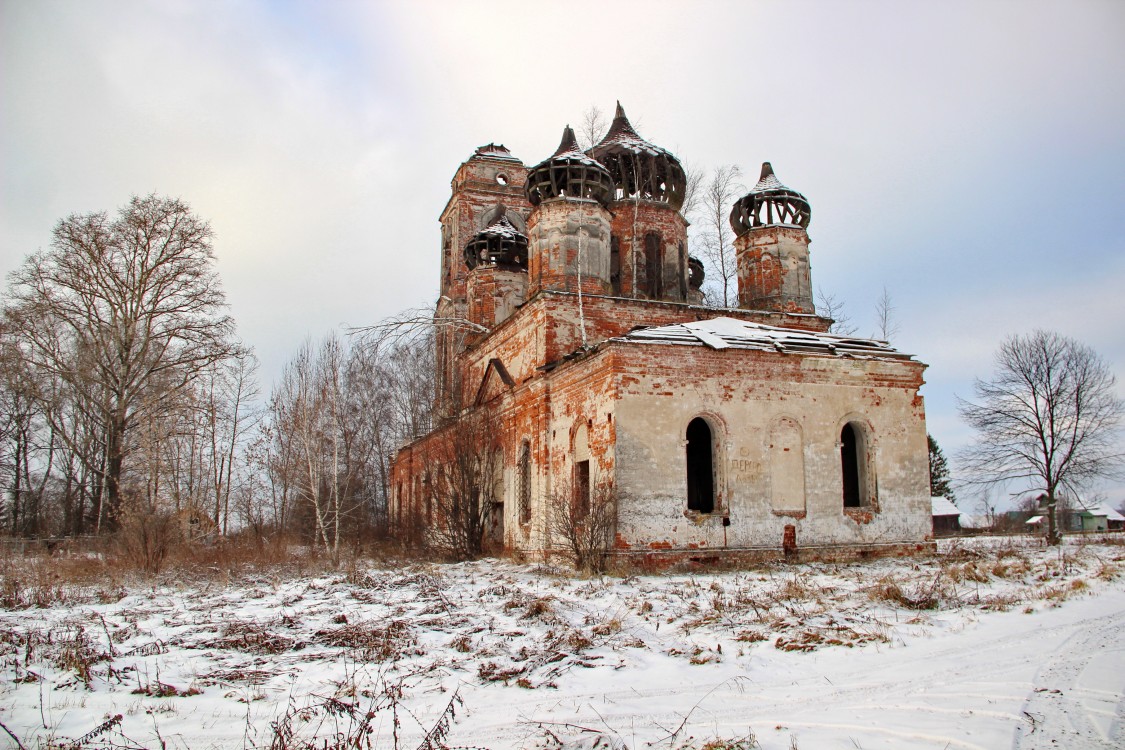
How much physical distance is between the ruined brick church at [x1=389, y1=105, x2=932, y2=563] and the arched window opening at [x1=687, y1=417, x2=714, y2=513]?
0.04m

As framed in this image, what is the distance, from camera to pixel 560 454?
17.8 metres

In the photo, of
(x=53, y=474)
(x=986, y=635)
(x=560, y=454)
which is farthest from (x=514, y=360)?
(x=53, y=474)

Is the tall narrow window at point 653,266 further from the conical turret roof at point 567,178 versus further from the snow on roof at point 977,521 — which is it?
the snow on roof at point 977,521

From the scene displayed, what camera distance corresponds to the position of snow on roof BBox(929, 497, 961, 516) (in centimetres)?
4800

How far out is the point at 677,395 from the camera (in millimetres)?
15820

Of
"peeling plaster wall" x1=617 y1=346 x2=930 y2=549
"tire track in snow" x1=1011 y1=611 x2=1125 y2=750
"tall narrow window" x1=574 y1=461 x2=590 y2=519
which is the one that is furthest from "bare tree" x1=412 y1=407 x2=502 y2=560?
"tire track in snow" x1=1011 y1=611 x2=1125 y2=750

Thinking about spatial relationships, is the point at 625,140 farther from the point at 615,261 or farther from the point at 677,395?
the point at 677,395

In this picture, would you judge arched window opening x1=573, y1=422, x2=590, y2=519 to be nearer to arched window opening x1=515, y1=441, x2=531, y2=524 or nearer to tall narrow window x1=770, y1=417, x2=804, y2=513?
arched window opening x1=515, y1=441, x2=531, y2=524

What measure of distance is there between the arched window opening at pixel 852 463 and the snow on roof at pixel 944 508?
34.0 meters

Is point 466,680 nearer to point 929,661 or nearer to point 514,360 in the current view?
point 929,661

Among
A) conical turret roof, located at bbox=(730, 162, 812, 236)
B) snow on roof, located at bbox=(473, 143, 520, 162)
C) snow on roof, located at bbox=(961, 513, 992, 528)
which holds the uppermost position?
snow on roof, located at bbox=(473, 143, 520, 162)

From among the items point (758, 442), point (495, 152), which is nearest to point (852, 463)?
point (758, 442)

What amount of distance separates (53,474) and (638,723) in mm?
34454

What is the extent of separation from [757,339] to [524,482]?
705 cm
